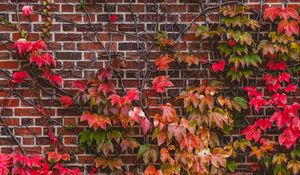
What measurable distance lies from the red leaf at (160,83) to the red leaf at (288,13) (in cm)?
101

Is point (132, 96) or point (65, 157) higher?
point (132, 96)

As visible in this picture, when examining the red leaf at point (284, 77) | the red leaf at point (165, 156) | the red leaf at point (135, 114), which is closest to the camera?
the red leaf at point (135, 114)

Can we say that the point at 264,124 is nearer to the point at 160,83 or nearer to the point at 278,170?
the point at 278,170

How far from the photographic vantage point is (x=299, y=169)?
3480mm

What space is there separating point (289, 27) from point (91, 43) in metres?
1.55

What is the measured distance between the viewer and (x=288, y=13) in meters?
3.38

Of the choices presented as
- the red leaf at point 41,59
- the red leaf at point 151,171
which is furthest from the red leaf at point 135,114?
the red leaf at point 41,59

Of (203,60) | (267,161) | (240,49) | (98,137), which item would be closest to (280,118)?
(267,161)

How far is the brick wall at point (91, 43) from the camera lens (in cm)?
342

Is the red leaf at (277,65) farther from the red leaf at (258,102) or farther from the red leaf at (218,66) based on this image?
the red leaf at (218,66)

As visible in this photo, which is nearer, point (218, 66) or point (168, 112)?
point (168, 112)

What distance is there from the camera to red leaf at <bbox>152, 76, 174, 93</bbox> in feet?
11.0

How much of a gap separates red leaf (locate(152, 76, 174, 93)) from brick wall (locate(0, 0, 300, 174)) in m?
0.13

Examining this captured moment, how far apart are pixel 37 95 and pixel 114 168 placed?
0.84 meters
